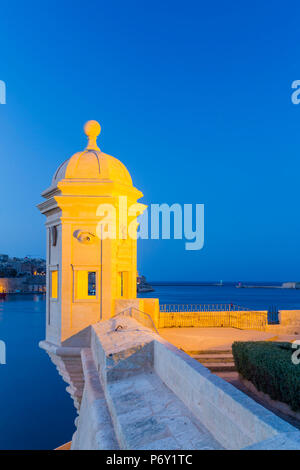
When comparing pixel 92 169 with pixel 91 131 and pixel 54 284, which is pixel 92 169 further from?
pixel 54 284

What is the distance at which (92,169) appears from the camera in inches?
392

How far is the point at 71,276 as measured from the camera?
9.95 m

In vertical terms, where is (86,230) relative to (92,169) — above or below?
below

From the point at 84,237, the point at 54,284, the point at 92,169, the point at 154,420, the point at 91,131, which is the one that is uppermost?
the point at 91,131

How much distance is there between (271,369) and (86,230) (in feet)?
18.3

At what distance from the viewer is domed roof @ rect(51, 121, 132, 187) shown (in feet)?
32.5

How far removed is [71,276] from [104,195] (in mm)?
2195

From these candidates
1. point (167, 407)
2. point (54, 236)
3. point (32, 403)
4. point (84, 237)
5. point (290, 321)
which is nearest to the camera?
point (167, 407)

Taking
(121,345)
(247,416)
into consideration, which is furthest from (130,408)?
(247,416)

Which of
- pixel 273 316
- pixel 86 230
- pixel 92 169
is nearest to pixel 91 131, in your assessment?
pixel 92 169

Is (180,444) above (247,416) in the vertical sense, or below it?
below
